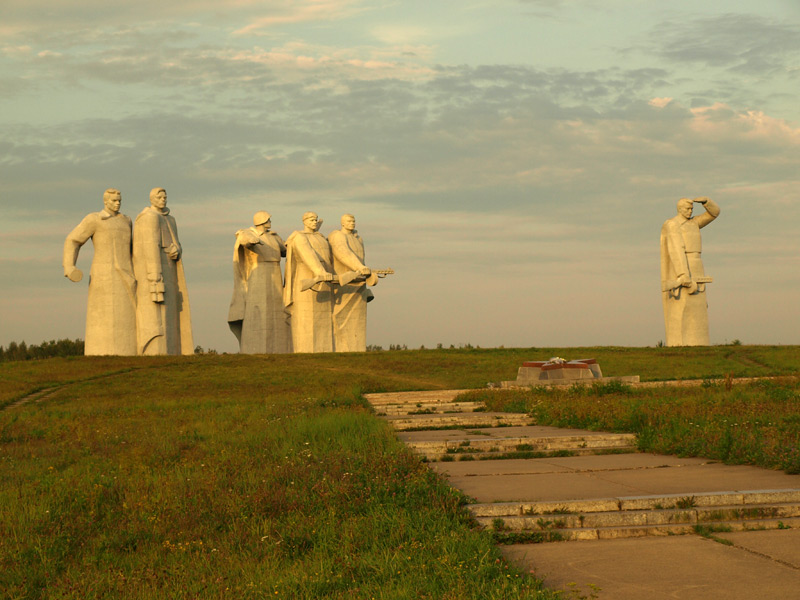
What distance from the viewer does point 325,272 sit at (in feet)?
87.6

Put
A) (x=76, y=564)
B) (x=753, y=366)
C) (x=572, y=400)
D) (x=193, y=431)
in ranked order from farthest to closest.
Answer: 1. (x=753, y=366)
2. (x=572, y=400)
3. (x=193, y=431)
4. (x=76, y=564)

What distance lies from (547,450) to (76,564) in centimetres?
480

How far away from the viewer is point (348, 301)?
1104 inches

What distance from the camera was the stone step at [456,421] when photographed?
11453mm

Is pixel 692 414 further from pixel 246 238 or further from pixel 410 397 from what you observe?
pixel 246 238

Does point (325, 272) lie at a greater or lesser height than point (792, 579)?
greater

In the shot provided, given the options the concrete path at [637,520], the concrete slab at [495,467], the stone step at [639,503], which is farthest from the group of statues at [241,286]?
the stone step at [639,503]

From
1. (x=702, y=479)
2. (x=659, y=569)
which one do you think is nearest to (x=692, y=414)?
(x=702, y=479)

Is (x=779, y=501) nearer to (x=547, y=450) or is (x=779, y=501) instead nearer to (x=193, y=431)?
(x=547, y=450)

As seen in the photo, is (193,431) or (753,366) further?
(753,366)

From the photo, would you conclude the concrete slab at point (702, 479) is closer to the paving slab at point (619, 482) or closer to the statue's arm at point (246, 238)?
the paving slab at point (619, 482)

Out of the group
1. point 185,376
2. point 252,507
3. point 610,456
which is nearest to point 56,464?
point 252,507

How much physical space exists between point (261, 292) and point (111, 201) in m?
5.08

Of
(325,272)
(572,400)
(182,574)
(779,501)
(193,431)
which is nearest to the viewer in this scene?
(182,574)
